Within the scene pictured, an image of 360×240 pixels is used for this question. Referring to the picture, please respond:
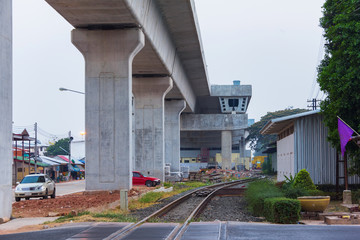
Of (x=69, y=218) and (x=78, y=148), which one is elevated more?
(x=78, y=148)

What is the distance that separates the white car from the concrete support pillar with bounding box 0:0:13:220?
36.3 feet

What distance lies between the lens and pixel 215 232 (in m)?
12.8

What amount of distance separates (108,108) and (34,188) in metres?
5.76

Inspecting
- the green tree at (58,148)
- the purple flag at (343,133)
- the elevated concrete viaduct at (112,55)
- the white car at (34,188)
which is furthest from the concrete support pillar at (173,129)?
the green tree at (58,148)

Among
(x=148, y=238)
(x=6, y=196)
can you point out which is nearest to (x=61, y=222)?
Answer: (x=6, y=196)

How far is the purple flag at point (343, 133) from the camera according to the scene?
23.2m

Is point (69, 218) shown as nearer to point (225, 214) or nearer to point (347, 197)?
point (225, 214)

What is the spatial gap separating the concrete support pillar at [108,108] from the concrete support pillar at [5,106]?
1180 centimetres

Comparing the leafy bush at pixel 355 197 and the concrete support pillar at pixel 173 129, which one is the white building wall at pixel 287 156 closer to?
the leafy bush at pixel 355 197

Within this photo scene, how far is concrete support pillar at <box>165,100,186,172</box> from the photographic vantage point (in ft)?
191

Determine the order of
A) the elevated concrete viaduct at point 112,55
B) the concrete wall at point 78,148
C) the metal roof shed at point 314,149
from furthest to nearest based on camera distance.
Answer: the concrete wall at point 78,148 → the metal roof shed at point 314,149 → the elevated concrete viaduct at point 112,55

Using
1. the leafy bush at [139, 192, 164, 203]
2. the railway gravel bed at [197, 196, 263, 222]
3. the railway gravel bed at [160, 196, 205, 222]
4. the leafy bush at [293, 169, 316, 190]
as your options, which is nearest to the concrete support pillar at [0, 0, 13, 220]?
the railway gravel bed at [160, 196, 205, 222]

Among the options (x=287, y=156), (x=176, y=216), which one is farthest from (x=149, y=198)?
(x=287, y=156)

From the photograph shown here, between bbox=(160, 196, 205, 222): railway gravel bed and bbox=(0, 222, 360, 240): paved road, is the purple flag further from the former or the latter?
bbox=(0, 222, 360, 240): paved road
